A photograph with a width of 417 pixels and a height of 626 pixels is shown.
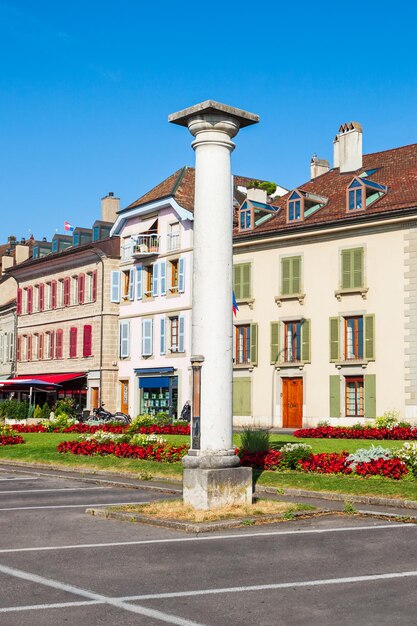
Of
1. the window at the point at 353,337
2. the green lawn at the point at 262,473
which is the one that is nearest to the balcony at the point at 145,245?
the window at the point at 353,337

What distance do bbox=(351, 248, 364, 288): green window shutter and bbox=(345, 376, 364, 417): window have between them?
4.14 meters

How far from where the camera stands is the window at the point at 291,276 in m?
41.2

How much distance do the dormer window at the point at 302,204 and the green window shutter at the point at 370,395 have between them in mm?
8598

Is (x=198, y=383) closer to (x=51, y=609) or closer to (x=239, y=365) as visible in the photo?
(x=51, y=609)

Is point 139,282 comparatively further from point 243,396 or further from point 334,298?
point 334,298

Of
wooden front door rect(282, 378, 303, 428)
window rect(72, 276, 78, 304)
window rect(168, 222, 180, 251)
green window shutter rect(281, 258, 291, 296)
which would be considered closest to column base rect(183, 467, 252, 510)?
wooden front door rect(282, 378, 303, 428)

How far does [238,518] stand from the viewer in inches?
444

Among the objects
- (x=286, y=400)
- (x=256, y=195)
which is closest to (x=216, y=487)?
(x=286, y=400)

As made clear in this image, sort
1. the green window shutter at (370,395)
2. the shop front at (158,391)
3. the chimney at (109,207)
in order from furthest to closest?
the chimney at (109,207), the shop front at (158,391), the green window shutter at (370,395)

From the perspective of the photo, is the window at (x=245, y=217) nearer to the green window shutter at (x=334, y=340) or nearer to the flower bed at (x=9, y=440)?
the green window shutter at (x=334, y=340)

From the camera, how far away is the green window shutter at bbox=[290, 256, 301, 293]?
41125mm

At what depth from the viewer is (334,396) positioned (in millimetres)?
39031

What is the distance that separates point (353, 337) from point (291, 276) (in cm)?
447

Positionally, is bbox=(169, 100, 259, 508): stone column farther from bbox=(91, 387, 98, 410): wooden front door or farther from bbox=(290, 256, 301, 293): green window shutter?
bbox=(91, 387, 98, 410): wooden front door
